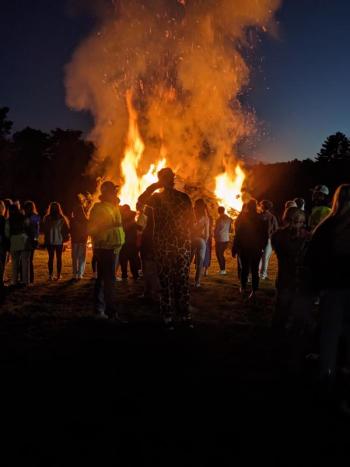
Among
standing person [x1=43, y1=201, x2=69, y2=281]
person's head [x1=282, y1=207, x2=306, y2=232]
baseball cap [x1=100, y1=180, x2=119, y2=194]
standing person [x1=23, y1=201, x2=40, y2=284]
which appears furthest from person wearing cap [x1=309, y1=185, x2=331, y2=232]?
standing person [x1=23, y1=201, x2=40, y2=284]

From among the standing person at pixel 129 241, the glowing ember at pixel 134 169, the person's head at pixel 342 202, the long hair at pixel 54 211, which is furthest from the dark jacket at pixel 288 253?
the glowing ember at pixel 134 169

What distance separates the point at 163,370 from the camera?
480 cm

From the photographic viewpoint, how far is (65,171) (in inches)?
2031

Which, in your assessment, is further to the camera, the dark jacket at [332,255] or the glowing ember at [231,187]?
the glowing ember at [231,187]

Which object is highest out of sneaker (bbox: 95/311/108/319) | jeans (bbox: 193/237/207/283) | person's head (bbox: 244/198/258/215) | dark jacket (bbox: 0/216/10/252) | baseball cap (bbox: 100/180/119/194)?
baseball cap (bbox: 100/180/119/194)

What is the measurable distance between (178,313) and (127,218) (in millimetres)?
4586

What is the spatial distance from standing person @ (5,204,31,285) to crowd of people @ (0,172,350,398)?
2 centimetres

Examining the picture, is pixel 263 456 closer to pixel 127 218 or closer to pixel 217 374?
pixel 217 374

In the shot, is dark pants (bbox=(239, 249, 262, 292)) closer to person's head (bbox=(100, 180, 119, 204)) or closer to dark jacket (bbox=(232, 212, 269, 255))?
dark jacket (bbox=(232, 212, 269, 255))

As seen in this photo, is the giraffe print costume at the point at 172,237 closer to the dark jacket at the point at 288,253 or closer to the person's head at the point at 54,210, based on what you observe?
the dark jacket at the point at 288,253

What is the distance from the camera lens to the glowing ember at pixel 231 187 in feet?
76.8

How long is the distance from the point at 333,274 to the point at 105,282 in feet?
13.1

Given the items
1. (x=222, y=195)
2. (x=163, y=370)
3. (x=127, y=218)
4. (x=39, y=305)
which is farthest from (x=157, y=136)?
(x=163, y=370)

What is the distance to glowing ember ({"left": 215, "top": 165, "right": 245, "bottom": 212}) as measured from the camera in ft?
76.8
